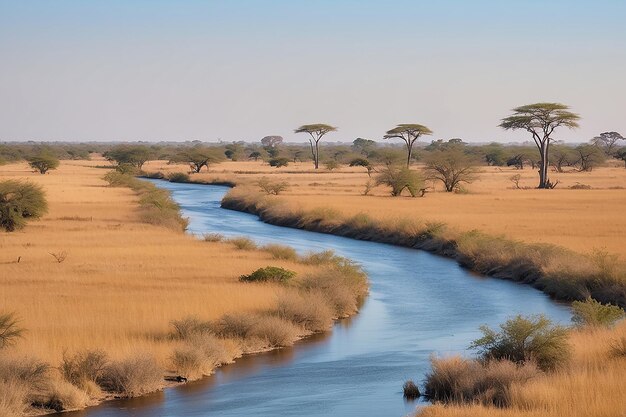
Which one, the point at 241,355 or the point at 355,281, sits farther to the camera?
the point at 355,281

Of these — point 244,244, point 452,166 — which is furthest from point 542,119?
point 244,244

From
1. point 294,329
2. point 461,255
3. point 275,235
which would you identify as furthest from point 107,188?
point 294,329

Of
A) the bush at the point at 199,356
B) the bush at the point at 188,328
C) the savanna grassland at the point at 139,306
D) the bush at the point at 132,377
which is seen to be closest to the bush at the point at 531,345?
the bush at the point at 199,356

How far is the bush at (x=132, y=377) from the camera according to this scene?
1803 cm

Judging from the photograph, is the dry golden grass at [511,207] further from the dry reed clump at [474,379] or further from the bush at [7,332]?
the bush at [7,332]

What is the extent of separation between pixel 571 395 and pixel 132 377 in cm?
826

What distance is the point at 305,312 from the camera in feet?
81.8

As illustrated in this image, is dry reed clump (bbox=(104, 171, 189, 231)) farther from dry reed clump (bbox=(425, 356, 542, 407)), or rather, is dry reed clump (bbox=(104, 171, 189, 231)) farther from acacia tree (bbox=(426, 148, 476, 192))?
dry reed clump (bbox=(425, 356, 542, 407))

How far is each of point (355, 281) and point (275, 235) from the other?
64.6 ft

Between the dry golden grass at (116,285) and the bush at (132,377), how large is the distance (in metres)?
0.98

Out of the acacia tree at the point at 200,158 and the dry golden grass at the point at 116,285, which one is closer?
the dry golden grass at the point at 116,285

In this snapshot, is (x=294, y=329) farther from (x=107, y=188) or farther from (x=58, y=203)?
(x=107, y=188)

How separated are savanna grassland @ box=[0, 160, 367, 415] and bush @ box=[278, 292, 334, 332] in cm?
3

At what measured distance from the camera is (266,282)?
30.0 m
